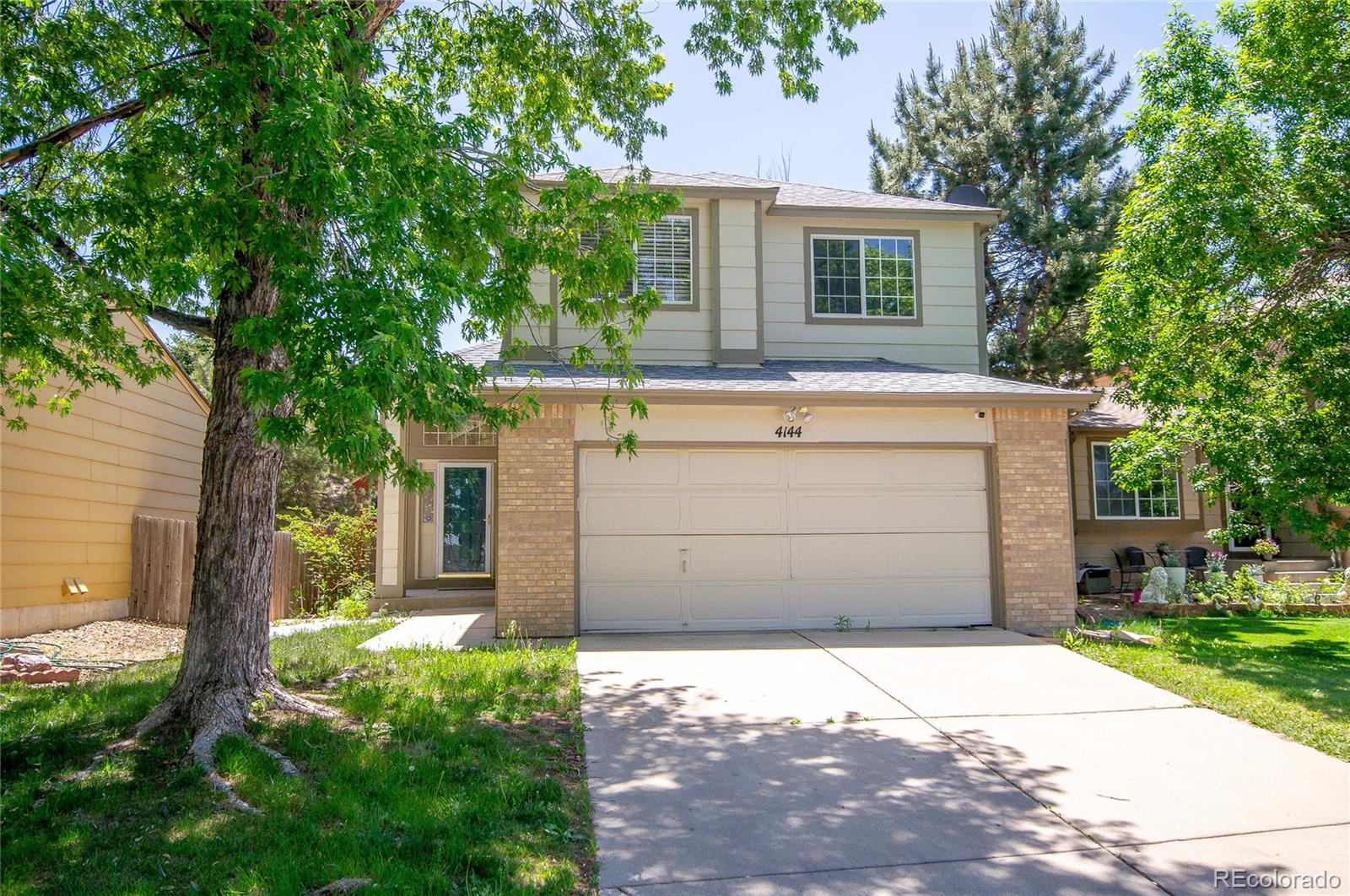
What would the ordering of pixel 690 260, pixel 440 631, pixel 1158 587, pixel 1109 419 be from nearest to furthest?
pixel 440 631, pixel 690 260, pixel 1158 587, pixel 1109 419

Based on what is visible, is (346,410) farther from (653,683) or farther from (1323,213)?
(1323,213)

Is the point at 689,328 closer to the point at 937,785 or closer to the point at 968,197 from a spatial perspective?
the point at 968,197

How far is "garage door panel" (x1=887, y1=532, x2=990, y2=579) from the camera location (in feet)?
35.8

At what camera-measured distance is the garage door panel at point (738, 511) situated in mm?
10633

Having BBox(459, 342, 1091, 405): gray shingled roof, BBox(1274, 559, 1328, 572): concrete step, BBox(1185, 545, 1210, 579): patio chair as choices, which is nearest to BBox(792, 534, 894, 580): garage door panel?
BBox(459, 342, 1091, 405): gray shingled roof

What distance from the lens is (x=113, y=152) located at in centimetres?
548

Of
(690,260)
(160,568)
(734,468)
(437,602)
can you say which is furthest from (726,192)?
(160,568)

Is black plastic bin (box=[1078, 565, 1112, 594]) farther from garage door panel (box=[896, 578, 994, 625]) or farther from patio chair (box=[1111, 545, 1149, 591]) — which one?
garage door panel (box=[896, 578, 994, 625])

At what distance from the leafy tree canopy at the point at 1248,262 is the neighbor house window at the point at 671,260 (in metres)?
5.39

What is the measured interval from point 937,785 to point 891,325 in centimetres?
914

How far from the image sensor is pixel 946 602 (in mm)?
10906

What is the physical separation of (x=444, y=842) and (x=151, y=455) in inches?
420

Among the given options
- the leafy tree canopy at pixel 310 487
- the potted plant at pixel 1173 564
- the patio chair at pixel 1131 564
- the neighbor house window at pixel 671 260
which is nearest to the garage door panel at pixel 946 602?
the potted plant at pixel 1173 564

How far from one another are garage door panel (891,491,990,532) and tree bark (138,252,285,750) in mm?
7442
